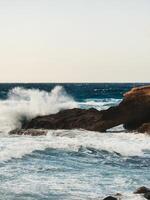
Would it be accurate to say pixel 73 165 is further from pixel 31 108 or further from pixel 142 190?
pixel 31 108

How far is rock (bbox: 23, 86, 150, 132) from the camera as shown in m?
26.5

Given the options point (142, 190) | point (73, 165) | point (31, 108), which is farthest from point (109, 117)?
point (142, 190)

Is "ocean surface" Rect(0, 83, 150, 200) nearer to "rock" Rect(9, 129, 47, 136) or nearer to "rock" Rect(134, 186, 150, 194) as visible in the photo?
"rock" Rect(134, 186, 150, 194)

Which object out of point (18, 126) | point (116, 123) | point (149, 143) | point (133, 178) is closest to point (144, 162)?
point (133, 178)

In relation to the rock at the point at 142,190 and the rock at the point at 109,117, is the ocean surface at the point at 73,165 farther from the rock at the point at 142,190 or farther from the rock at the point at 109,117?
the rock at the point at 109,117

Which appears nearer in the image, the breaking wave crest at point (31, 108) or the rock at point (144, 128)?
the rock at point (144, 128)

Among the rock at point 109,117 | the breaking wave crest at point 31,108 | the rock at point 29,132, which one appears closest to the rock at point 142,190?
the rock at point 29,132

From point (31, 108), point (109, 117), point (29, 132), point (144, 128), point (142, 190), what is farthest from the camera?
point (31, 108)

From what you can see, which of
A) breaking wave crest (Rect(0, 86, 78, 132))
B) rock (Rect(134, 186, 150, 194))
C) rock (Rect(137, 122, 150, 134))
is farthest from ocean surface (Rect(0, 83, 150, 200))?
breaking wave crest (Rect(0, 86, 78, 132))

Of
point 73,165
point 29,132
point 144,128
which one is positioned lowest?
point 73,165

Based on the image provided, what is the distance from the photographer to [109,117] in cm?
2658

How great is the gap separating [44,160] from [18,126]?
37.2ft

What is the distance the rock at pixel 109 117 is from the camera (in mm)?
26531

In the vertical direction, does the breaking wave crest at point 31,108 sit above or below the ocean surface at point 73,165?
above
